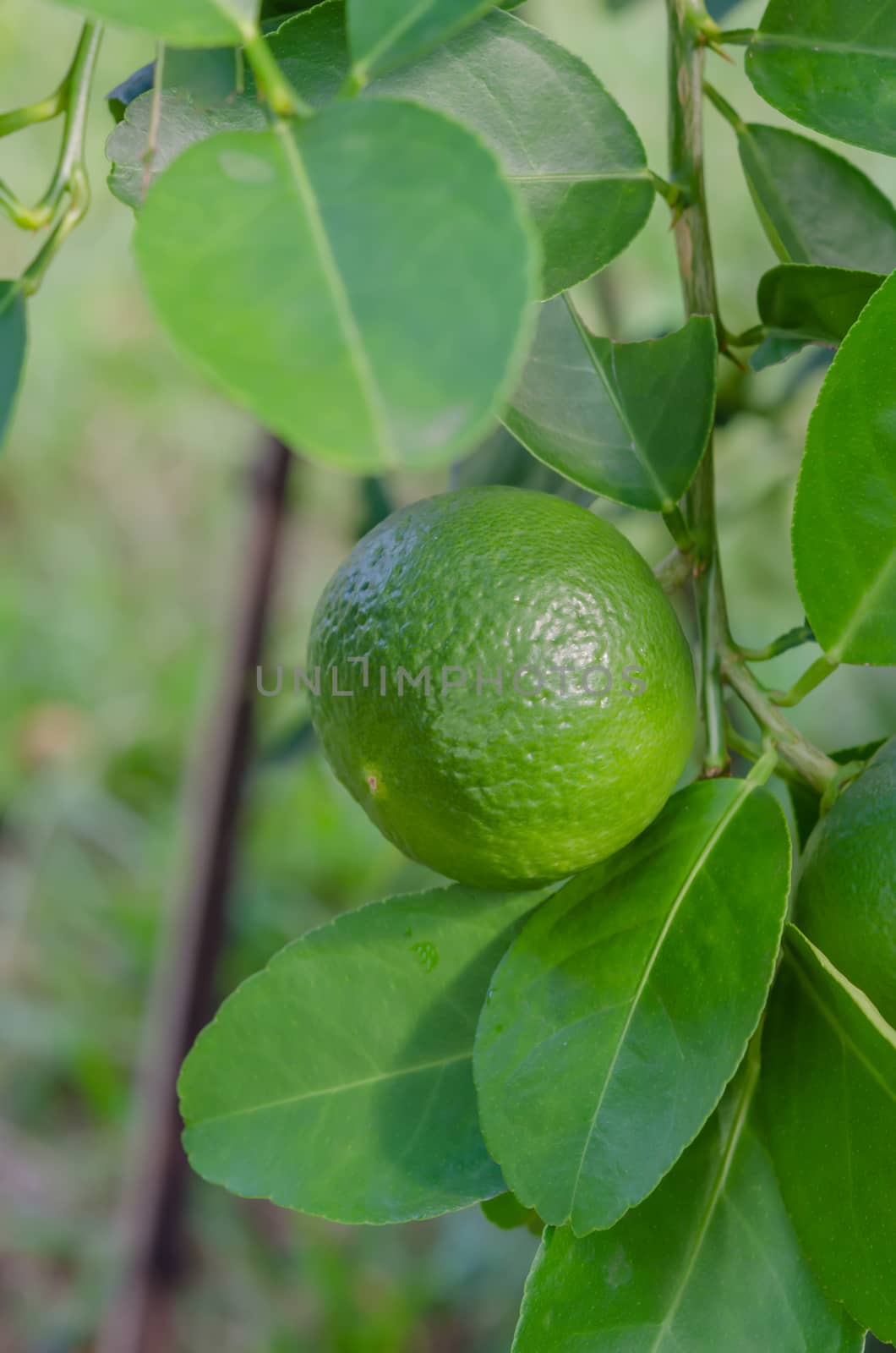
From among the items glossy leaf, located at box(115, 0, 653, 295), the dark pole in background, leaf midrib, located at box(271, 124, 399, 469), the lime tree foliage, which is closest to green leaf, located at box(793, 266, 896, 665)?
the lime tree foliage

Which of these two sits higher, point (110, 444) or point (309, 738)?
point (309, 738)

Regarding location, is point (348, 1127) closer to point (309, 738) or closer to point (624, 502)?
point (624, 502)

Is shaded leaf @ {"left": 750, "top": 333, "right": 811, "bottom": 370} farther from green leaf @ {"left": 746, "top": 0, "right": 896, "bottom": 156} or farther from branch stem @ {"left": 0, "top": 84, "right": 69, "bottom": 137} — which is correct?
branch stem @ {"left": 0, "top": 84, "right": 69, "bottom": 137}

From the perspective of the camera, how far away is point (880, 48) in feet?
1.51

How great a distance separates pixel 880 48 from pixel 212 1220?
166 cm

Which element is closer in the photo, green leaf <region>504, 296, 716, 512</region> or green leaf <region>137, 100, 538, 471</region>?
green leaf <region>137, 100, 538, 471</region>

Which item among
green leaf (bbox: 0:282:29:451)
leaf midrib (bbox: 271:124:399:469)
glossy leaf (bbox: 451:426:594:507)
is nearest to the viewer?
leaf midrib (bbox: 271:124:399:469)

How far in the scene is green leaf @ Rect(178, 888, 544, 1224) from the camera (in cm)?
46

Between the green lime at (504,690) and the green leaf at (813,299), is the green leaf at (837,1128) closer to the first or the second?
the green lime at (504,690)

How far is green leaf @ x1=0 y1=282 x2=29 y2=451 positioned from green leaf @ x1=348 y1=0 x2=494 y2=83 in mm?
131

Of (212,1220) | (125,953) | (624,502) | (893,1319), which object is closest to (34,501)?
(125,953)

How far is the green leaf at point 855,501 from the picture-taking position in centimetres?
40

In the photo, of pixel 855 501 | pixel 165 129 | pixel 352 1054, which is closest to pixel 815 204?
pixel 855 501

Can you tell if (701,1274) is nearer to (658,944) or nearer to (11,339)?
(658,944)
